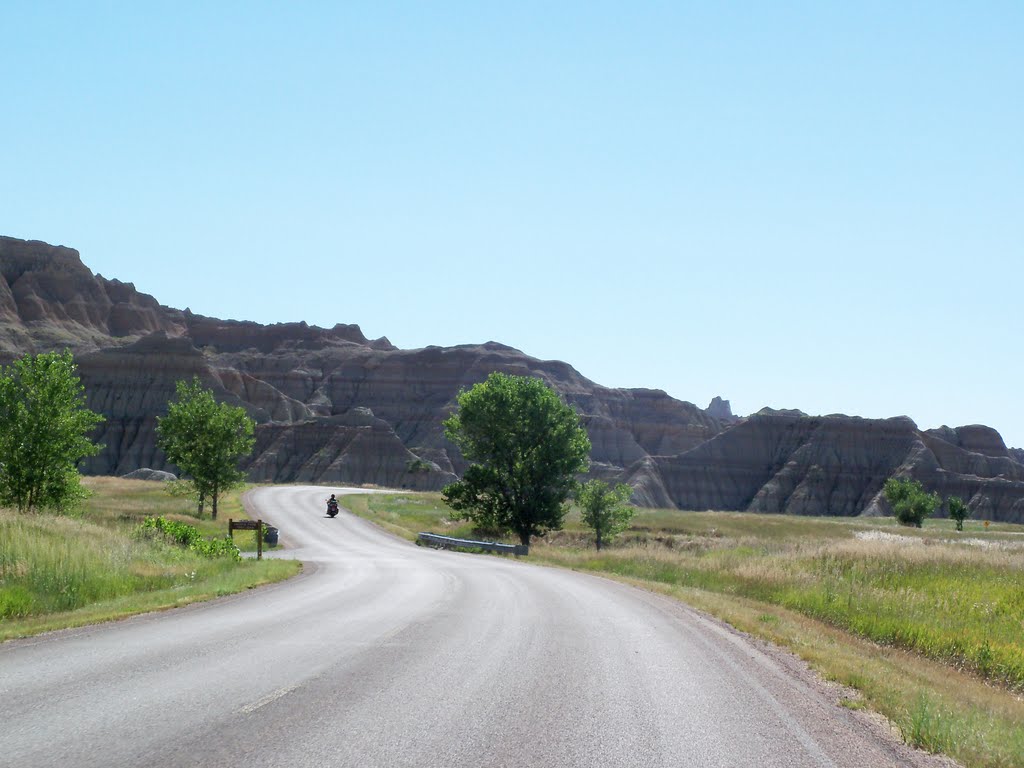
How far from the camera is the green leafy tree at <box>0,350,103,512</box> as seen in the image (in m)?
31.0

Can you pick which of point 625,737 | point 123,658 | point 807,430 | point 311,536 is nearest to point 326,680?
point 123,658

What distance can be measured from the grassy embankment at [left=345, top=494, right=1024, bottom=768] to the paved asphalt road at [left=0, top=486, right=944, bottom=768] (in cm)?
77

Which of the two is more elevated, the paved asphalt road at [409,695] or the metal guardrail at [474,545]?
the paved asphalt road at [409,695]

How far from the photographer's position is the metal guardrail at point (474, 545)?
4081cm

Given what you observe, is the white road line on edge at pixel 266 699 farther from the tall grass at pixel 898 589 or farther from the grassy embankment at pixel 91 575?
the tall grass at pixel 898 589

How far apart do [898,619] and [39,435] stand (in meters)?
27.4

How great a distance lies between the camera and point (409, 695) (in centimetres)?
874

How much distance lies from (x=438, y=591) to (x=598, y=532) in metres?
36.5

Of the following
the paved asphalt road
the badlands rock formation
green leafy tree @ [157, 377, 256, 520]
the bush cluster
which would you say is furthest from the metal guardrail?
the badlands rock formation

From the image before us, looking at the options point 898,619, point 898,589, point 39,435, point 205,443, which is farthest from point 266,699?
point 205,443

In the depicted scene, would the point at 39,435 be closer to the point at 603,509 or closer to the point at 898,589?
the point at 898,589

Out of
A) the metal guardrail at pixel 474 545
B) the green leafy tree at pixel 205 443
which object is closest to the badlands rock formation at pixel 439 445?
the green leafy tree at pixel 205 443

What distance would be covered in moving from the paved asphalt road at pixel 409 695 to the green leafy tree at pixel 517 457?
3624 cm

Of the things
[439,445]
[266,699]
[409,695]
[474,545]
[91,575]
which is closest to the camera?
[266,699]
